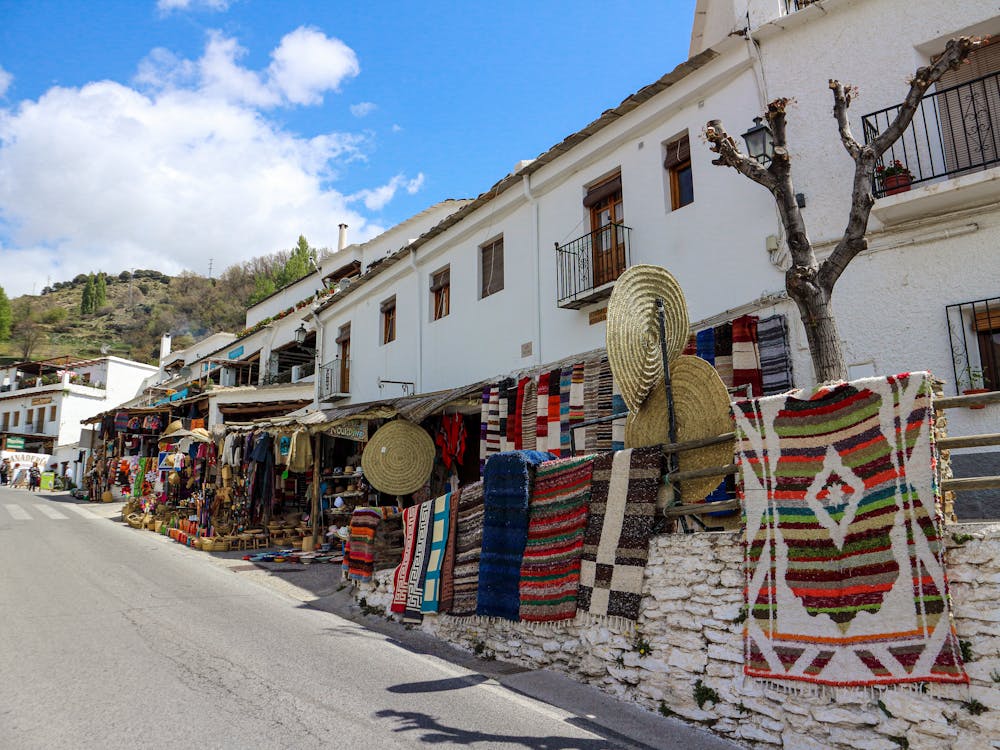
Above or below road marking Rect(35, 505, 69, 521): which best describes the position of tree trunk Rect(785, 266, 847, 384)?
above

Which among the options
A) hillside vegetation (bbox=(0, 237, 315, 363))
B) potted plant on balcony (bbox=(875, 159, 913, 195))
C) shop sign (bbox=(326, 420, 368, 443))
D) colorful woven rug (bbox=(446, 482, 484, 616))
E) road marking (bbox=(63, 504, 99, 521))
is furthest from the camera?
hillside vegetation (bbox=(0, 237, 315, 363))

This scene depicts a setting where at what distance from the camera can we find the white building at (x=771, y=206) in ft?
23.7

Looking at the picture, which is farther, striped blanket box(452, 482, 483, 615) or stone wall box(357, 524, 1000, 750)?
striped blanket box(452, 482, 483, 615)

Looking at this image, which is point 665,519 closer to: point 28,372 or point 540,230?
point 540,230

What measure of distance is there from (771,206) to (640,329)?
3.13 metres

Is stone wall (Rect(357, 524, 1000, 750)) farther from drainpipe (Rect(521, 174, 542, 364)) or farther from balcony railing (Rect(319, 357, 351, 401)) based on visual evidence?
balcony railing (Rect(319, 357, 351, 401))

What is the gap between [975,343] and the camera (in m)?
7.09

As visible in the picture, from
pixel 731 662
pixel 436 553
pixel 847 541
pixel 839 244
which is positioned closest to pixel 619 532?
pixel 731 662

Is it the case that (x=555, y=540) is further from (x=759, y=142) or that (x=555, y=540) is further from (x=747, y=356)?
(x=759, y=142)

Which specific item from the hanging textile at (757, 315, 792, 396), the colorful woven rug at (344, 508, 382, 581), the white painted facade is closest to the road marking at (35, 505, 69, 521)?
the colorful woven rug at (344, 508, 382, 581)

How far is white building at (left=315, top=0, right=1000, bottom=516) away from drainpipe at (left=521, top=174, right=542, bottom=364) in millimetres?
27

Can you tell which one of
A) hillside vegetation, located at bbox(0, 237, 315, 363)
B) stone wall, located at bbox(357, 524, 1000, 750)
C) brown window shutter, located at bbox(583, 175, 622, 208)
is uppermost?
hillside vegetation, located at bbox(0, 237, 315, 363)

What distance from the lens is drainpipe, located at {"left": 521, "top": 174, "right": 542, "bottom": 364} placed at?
1167 cm

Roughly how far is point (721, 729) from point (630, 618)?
3.39 feet
